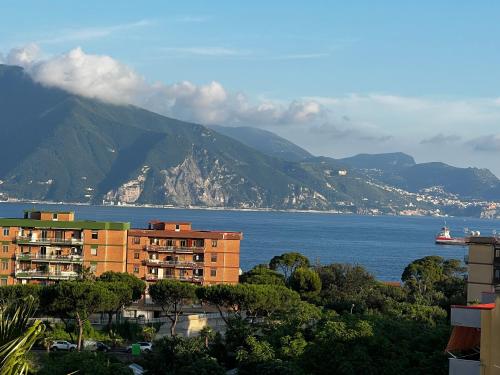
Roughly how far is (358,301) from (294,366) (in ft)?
77.0

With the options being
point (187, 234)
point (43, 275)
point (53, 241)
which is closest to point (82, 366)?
point (43, 275)

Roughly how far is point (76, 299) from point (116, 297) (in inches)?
120

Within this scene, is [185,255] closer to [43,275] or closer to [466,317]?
[43,275]

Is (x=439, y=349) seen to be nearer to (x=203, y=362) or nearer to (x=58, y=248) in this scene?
(x=203, y=362)

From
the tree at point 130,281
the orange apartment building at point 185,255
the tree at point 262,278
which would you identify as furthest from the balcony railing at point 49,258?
the tree at point 262,278

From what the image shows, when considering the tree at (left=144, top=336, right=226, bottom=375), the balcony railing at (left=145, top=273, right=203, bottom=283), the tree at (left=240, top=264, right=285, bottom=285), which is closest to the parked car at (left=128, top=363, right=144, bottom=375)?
the tree at (left=144, top=336, right=226, bottom=375)

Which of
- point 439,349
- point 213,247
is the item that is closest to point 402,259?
point 213,247

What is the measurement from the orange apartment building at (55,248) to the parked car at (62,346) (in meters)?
19.1

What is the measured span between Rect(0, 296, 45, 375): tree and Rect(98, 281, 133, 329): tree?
39865mm

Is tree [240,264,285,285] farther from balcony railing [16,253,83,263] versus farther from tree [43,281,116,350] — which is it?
tree [43,281,116,350]

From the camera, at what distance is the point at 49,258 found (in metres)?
65.4

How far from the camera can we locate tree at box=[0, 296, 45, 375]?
348 inches

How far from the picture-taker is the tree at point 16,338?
8.84 m

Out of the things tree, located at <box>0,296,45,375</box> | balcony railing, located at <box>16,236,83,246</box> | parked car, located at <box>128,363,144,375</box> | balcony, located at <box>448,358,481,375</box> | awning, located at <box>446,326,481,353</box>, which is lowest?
parked car, located at <box>128,363,144,375</box>
